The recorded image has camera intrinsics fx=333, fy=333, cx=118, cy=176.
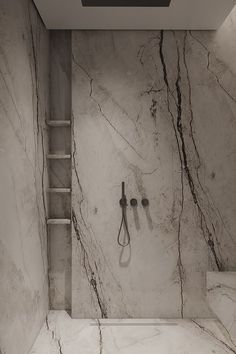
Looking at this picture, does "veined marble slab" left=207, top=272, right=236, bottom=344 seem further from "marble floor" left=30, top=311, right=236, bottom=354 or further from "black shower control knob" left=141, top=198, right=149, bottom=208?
"black shower control knob" left=141, top=198, right=149, bottom=208

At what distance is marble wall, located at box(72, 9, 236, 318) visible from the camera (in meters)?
2.47

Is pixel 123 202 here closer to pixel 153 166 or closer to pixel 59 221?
pixel 153 166

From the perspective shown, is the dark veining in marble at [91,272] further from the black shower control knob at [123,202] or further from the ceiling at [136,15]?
the ceiling at [136,15]

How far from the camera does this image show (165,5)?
6.88ft

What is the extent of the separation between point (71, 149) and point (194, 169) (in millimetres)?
930

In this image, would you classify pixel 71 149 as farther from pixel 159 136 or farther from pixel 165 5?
pixel 165 5

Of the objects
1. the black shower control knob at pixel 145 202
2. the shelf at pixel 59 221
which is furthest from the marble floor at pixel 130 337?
the black shower control knob at pixel 145 202

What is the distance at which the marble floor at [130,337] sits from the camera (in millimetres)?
1996

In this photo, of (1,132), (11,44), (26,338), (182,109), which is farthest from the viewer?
(182,109)

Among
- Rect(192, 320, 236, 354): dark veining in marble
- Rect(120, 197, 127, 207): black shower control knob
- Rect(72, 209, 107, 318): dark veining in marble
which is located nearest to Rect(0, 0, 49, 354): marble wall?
Rect(72, 209, 107, 318): dark veining in marble

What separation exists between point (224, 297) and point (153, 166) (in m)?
1.01

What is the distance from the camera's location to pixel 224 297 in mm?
2080

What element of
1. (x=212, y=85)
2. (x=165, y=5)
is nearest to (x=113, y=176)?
(x=212, y=85)

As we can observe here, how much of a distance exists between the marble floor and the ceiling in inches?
83.2
